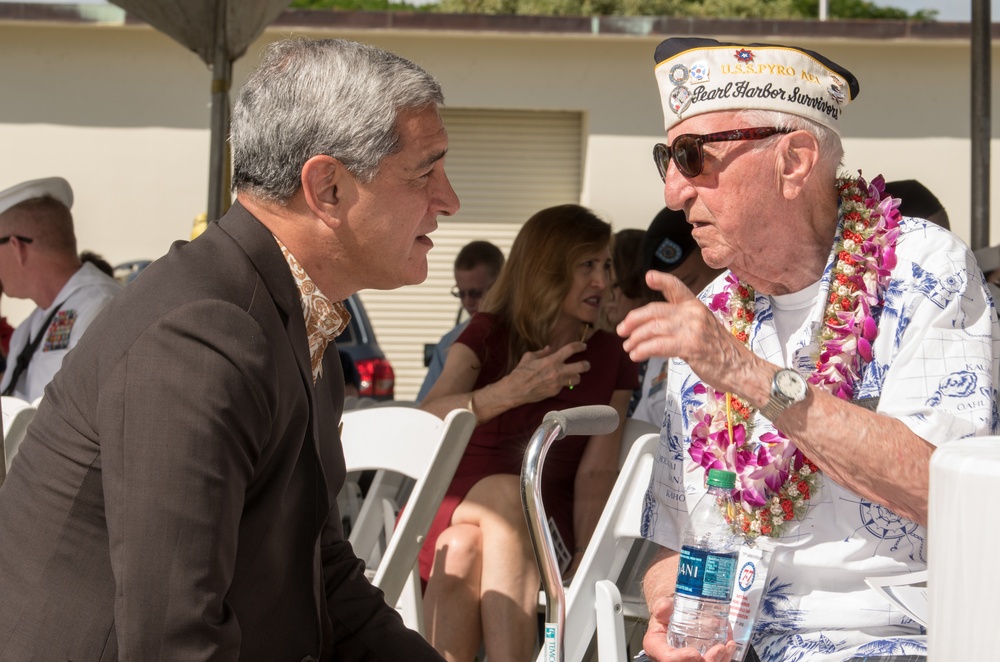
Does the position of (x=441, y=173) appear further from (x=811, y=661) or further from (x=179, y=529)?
(x=811, y=661)

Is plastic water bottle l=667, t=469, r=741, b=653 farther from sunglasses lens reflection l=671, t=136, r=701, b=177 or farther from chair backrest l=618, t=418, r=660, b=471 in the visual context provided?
chair backrest l=618, t=418, r=660, b=471

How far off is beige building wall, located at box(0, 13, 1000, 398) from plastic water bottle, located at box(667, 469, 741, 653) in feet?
37.1

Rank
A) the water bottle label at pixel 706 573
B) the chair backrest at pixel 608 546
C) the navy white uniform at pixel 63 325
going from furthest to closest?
the navy white uniform at pixel 63 325, the chair backrest at pixel 608 546, the water bottle label at pixel 706 573

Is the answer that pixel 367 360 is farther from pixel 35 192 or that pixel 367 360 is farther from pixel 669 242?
pixel 669 242

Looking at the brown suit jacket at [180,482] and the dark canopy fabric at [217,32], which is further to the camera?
the dark canopy fabric at [217,32]

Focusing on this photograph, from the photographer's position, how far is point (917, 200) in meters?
4.11

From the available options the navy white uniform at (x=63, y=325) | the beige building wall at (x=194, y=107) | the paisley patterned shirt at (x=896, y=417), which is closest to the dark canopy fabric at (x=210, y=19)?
the navy white uniform at (x=63, y=325)

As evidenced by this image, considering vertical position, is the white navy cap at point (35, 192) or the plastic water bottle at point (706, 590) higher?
the white navy cap at point (35, 192)

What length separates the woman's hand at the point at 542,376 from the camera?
13.1 ft

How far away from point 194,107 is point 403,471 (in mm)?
10984

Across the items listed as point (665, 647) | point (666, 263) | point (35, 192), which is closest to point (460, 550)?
point (666, 263)

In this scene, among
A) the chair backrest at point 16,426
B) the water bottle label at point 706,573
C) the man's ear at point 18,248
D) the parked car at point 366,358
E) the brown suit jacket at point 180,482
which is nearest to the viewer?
the brown suit jacket at point 180,482

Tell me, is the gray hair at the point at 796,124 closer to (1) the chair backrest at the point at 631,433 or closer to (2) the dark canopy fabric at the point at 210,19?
(1) the chair backrest at the point at 631,433

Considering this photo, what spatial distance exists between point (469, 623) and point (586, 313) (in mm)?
1214
